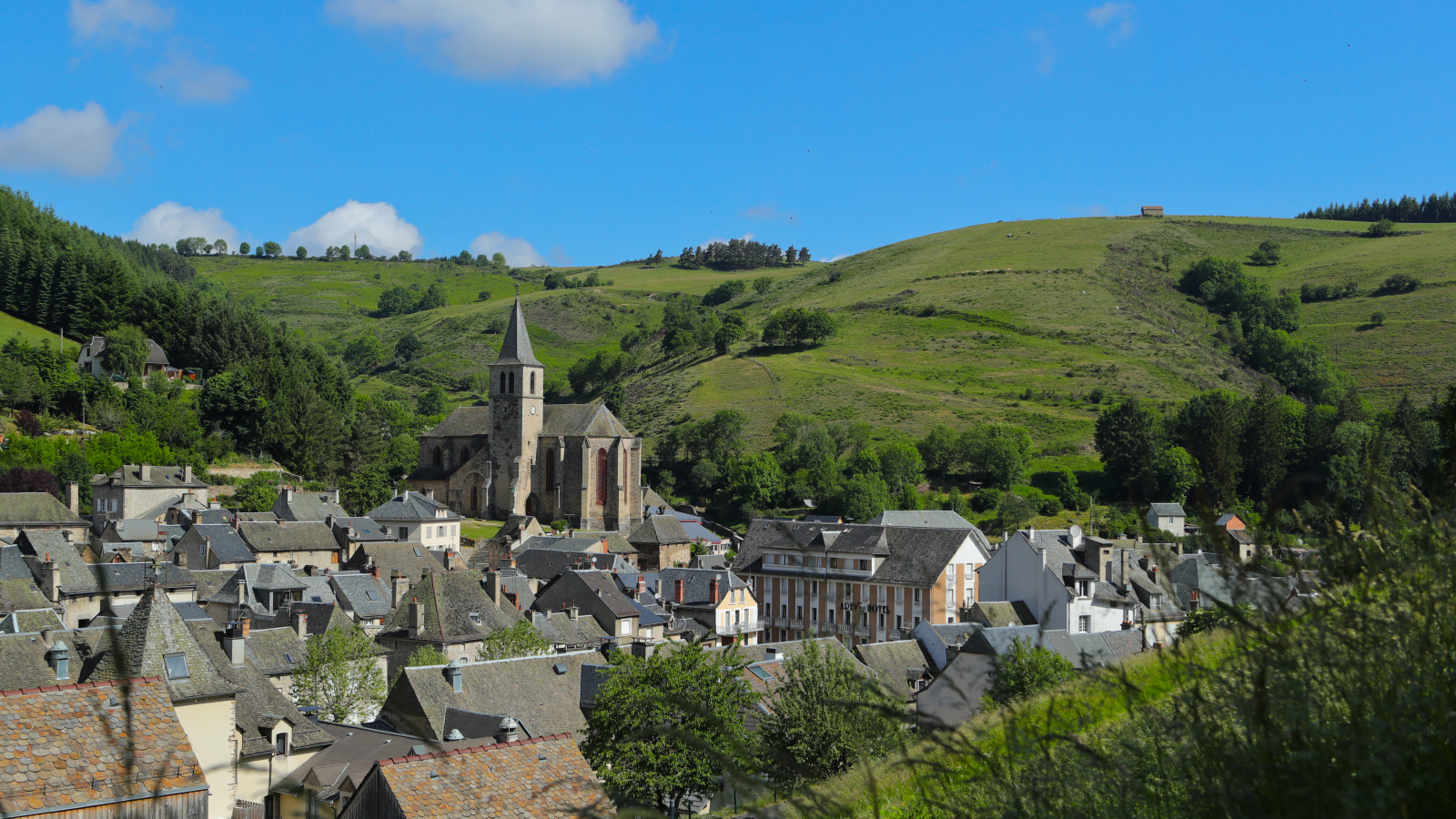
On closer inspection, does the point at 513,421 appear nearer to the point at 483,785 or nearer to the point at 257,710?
the point at 257,710

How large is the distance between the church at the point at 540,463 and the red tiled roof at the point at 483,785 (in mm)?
69810

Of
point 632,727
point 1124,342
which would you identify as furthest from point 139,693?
point 1124,342

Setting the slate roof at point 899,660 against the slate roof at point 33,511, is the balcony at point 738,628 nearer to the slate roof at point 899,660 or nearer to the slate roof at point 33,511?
the slate roof at point 899,660

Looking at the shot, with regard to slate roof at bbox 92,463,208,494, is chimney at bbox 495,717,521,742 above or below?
below

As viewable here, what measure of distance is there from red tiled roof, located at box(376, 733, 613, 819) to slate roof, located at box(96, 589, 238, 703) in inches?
352

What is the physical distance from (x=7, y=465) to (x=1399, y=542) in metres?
82.0

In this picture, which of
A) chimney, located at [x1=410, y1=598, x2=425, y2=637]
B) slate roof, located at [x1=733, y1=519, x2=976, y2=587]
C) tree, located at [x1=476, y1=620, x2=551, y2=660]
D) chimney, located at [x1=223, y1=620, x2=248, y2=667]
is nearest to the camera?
chimney, located at [x1=223, y1=620, x2=248, y2=667]

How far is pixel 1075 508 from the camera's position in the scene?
88562 millimetres

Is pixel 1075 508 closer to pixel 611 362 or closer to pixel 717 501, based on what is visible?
pixel 717 501

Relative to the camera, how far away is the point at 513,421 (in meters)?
88.6

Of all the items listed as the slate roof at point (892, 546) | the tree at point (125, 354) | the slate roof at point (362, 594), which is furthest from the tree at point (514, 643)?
the tree at point (125, 354)

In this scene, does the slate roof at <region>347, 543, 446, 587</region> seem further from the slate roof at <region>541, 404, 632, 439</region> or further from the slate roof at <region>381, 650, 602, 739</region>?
the slate roof at <region>541, 404, 632, 439</region>

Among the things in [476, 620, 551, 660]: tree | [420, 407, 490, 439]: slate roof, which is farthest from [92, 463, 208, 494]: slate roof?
[476, 620, 551, 660]: tree

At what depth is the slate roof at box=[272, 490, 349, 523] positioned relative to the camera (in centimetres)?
7088
